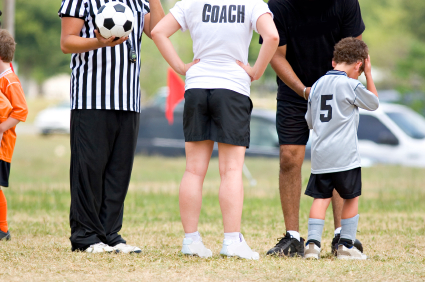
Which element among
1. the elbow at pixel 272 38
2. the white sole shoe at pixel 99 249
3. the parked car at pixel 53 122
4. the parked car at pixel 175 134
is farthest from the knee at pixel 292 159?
the parked car at pixel 53 122

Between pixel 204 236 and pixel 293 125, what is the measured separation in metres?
1.46

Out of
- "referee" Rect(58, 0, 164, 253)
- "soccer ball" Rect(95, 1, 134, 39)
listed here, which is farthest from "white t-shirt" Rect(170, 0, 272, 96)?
"referee" Rect(58, 0, 164, 253)

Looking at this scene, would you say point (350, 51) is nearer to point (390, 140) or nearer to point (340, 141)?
point (340, 141)

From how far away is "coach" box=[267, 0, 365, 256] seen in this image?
4629mm

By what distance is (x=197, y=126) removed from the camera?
4117 mm

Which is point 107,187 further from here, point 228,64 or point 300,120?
point 300,120

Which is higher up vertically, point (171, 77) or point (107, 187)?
point (171, 77)

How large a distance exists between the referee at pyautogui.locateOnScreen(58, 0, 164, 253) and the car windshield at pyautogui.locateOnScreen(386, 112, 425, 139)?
10195mm

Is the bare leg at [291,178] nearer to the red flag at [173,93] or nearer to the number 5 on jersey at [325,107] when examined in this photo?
the number 5 on jersey at [325,107]

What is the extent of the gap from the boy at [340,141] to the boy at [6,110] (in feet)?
8.09

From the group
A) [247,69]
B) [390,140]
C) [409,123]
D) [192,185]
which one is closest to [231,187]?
[192,185]

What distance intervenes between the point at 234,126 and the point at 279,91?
3.06ft

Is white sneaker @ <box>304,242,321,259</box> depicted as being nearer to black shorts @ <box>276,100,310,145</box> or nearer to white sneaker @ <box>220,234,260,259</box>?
white sneaker @ <box>220,234,260,259</box>

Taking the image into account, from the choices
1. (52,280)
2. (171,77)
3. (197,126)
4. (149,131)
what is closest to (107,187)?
(197,126)
